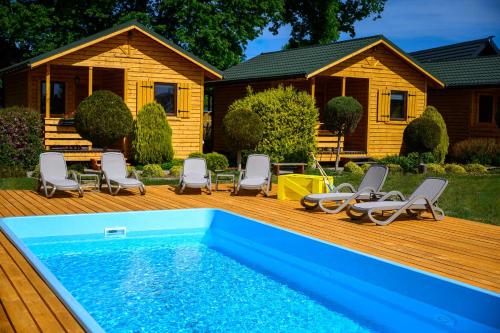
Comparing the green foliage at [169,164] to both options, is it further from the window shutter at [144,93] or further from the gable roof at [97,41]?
the gable roof at [97,41]

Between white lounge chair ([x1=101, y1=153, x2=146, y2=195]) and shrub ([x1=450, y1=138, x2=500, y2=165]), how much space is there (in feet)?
44.2

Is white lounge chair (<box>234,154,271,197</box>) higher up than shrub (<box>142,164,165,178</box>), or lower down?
higher up

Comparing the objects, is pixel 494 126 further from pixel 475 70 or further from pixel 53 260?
pixel 53 260

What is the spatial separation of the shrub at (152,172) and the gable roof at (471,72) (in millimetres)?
13170

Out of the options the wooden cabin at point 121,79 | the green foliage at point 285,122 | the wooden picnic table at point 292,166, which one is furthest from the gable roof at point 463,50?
the wooden picnic table at point 292,166

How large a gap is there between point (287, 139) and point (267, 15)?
16.8 m

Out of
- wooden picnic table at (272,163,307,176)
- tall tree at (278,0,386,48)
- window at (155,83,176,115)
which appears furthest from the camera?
tall tree at (278,0,386,48)

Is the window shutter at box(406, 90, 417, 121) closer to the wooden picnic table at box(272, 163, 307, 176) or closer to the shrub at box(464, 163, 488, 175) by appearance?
the shrub at box(464, 163, 488, 175)

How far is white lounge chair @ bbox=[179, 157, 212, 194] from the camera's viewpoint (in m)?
13.1

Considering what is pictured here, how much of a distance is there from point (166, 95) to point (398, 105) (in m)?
8.90

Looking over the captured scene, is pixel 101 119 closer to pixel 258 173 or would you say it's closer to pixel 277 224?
pixel 258 173

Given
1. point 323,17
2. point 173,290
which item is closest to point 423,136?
point 173,290

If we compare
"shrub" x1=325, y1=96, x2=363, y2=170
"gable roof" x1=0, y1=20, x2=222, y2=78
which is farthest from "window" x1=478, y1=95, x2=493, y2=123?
"gable roof" x1=0, y1=20, x2=222, y2=78

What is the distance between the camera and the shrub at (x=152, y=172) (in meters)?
16.7
